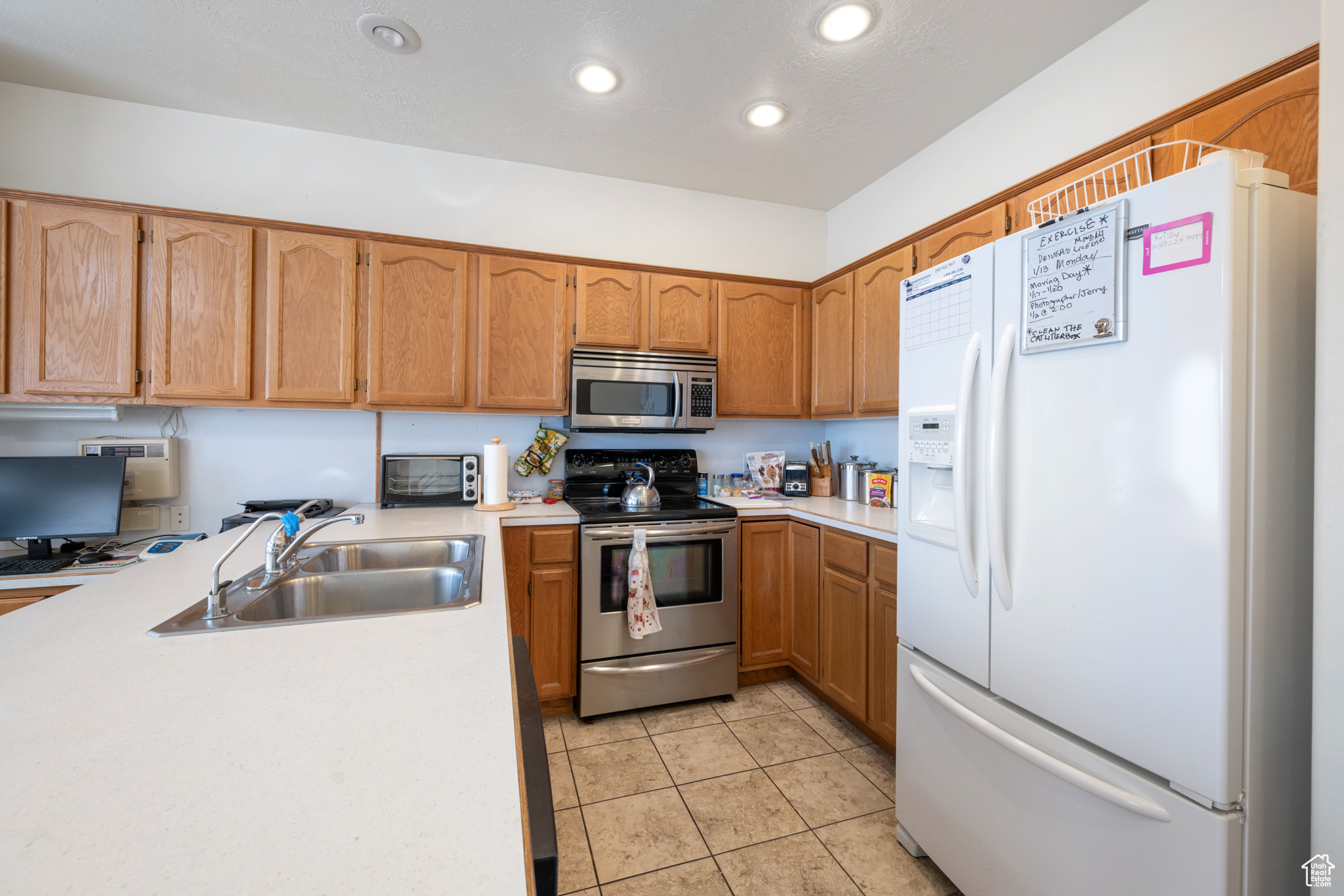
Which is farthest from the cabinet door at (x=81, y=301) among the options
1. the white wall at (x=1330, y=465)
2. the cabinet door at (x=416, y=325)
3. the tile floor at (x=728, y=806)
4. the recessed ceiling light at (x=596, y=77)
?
the white wall at (x=1330, y=465)

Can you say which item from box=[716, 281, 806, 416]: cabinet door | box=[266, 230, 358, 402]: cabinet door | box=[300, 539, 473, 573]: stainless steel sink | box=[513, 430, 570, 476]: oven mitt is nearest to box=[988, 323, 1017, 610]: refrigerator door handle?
box=[300, 539, 473, 573]: stainless steel sink

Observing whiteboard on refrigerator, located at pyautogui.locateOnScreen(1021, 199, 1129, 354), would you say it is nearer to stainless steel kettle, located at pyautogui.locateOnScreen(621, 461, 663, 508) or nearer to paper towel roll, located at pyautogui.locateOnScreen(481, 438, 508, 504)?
stainless steel kettle, located at pyautogui.locateOnScreen(621, 461, 663, 508)

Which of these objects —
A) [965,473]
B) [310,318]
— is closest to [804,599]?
[965,473]

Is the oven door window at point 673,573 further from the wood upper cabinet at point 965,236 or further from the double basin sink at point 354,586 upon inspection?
the wood upper cabinet at point 965,236

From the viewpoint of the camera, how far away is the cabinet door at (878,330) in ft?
7.84

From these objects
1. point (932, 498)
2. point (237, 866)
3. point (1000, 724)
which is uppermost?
point (932, 498)

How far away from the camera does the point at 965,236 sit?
2.09 meters

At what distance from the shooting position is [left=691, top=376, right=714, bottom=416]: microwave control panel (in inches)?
111

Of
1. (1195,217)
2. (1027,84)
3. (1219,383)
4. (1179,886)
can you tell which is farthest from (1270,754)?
(1027,84)

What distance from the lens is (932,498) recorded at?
1.57 meters

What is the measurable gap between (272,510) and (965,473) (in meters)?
2.73

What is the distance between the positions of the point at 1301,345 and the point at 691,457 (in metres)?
2.38

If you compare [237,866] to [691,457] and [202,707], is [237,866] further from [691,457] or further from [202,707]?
[691,457]

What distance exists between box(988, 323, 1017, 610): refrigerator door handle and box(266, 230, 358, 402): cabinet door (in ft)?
8.16
